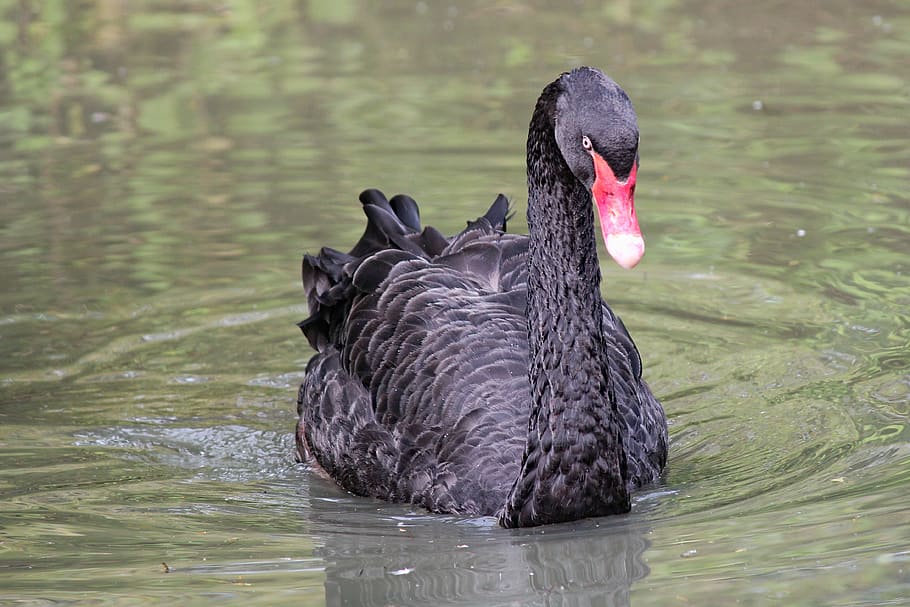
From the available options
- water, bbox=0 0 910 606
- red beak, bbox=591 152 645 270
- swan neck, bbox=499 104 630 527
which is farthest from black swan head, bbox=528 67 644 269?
water, bbox=0 0 910 606

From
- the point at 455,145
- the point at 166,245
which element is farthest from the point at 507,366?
the point at 455,145

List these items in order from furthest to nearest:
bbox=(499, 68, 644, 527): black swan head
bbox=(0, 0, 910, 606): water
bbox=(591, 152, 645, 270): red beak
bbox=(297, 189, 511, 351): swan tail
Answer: bbox=(297, 189, 511, 351): swan tail
bbox=(499, 68, 644, 527): black swan head
bbox=(0, 0, 910, 606): water
bbox=(591, 152, 645, 270): red beak

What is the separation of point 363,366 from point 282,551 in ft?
4.36

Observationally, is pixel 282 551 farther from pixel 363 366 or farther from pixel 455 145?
pixel 455 145

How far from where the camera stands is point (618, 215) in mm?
4934

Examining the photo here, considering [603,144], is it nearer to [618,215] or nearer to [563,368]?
[618,215]

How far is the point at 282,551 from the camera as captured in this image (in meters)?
5.52

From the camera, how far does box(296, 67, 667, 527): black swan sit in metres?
5.39

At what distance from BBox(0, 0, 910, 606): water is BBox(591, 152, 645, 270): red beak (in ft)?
3.51

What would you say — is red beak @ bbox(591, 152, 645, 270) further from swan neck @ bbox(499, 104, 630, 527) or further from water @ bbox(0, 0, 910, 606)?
water @ bbox(0, 0, 910, 606)

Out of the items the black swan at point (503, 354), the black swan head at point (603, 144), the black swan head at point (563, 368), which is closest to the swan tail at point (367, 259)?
the black swan at point (503, 354)

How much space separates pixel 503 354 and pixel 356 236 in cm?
351

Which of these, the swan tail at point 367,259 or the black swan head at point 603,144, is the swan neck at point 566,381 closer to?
the black swan head at point 603,144

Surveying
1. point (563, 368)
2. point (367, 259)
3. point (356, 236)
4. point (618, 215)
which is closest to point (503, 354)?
point (563, 368)
